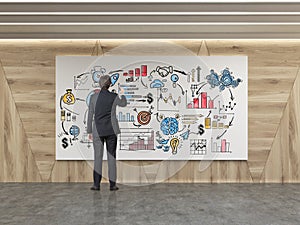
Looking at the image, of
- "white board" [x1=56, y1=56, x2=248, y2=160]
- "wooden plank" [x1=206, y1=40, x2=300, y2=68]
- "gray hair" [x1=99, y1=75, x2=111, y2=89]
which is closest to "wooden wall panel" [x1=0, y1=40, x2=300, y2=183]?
"wooden plank" [x1=206, y1=40, x2=300, y2=68]

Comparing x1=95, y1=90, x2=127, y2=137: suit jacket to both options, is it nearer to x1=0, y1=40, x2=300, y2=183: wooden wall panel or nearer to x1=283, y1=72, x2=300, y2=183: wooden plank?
x1=0, y1=40, x2=300, y2=183: wooden wall panel

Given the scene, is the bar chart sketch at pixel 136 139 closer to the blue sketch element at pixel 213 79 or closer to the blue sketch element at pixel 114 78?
the blue sketch element at pixel 114 78

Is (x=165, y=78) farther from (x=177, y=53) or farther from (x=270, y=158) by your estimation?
(x=270, y=158)

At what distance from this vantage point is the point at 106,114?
20.7 feet

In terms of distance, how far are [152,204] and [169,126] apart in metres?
1.95

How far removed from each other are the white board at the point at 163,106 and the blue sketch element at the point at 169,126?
0.6 inches

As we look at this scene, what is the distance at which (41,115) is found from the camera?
23.3ft

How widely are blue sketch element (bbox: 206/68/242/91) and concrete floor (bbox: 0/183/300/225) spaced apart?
1.57 m

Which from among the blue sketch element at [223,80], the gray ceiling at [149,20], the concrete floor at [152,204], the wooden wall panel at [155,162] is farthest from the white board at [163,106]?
the concrete floor at [152,204]

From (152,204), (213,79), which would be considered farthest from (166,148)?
(152,204)

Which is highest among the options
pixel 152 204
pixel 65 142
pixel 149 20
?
pixel 149 20

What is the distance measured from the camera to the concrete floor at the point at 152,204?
458 centimetres

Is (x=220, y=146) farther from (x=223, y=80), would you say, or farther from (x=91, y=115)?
(x=91, y=115)

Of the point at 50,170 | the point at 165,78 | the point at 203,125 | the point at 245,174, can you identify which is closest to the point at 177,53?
the point at 165,78
